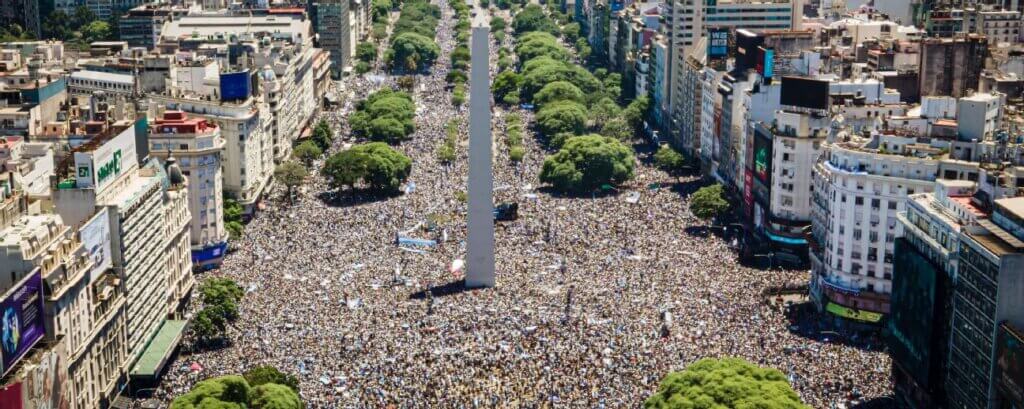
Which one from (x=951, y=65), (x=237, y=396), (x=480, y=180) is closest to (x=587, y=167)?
(x=480, y=180)

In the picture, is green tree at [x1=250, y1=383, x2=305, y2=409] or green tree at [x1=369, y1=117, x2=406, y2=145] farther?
green tree at [x1=369, y1=117, x2=406, y2=145]

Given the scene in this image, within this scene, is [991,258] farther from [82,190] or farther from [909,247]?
[82,190]

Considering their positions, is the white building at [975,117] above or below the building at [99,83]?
above

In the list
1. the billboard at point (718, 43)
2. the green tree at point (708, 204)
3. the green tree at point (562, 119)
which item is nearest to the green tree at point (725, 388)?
the green tree at point (708, 204)

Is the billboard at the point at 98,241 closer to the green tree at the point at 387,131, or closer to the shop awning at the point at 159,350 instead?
the shop awning at the point at 159,350

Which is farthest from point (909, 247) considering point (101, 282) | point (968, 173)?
point (101, 282)

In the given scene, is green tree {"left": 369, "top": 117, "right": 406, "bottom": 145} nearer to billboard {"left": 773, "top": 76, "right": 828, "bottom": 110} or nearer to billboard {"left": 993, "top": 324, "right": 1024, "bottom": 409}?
billboard {"left": 773, "top": 76, "right": 828, "bottom": 110}

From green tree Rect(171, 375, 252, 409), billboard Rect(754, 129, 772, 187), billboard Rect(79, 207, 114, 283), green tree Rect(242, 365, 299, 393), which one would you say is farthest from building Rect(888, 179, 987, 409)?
billboard Rect(79, 207, 114, 283)
